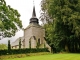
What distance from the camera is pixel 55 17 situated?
38781 mm

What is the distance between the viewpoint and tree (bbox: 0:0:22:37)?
3009cm

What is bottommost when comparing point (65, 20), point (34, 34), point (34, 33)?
point (34, 34)

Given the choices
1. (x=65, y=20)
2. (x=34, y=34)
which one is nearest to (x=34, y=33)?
(x=34, y=34)

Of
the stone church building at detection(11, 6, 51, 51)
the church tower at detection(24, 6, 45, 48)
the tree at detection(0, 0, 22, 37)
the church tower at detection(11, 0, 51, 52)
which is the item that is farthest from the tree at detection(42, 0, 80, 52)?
the church tower at detection(24, 6, 45, 48)

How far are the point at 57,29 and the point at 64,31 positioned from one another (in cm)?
156

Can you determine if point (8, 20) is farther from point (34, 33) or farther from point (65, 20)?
point (34, 33)

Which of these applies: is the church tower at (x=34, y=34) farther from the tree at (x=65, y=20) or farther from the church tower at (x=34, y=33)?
the tree at (x=65, y=20)

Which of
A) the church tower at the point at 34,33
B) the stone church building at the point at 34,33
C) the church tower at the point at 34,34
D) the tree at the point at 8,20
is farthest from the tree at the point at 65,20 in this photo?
the church tower at the point at 34,33

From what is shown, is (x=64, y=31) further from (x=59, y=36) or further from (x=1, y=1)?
(x=1, y=1)

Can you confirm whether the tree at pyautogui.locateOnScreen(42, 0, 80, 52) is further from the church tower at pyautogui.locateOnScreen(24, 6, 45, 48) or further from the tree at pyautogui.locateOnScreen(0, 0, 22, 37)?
the church tower at pyautogui.locateOnScreen(24, 6, 45, 48)

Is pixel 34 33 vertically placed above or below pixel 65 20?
below

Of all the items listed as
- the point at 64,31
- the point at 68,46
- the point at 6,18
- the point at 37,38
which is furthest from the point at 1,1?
the point at 37,38

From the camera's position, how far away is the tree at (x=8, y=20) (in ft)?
98.7

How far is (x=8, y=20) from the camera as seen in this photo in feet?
102
